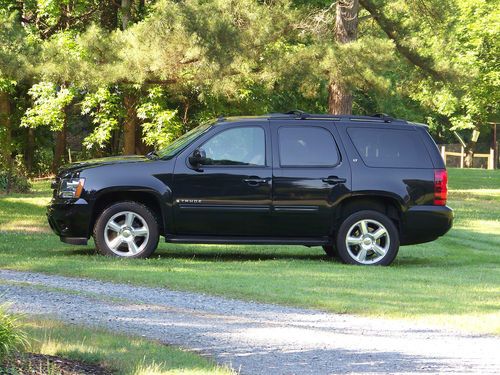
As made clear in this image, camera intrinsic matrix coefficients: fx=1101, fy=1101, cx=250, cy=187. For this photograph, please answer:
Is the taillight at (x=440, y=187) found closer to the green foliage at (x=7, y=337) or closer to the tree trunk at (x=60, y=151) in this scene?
the green foliage at (x=7, y=337)

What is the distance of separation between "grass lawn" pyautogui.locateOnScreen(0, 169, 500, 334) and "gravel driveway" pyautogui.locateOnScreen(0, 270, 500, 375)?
1.81ft

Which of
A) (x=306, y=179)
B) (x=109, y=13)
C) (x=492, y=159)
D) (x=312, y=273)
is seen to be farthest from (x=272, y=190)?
(x=492, y=159)

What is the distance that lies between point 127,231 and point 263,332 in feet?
19.9

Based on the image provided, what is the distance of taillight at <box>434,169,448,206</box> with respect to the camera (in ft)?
51.0

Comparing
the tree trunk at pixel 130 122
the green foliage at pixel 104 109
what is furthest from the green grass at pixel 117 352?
the tree trunk at pixel 130 122

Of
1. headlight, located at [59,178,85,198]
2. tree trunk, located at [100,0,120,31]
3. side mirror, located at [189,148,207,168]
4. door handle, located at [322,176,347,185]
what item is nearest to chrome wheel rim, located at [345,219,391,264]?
door handle, located at [322,176,347,185]

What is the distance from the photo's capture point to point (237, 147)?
15.5 m

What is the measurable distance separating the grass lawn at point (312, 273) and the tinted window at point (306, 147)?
56.7 inches

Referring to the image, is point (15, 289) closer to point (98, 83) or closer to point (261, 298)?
point (261, 298)

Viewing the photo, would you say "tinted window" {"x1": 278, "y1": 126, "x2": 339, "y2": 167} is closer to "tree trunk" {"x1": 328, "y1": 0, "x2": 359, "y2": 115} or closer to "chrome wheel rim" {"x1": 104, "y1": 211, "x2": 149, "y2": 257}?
"chrome wheel rim" {"x1": 104, "y1": 211, "x2": 149, "y2": 257}

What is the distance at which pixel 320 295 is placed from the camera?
11.8 m

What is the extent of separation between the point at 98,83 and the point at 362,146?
42.9 feet

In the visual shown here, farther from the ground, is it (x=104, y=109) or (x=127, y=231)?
(x=104, y=109)

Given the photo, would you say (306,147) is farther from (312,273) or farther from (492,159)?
(492,159)
